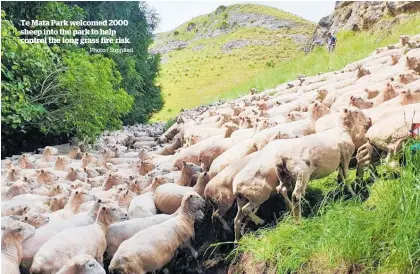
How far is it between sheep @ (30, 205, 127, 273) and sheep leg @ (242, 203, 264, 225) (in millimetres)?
1703

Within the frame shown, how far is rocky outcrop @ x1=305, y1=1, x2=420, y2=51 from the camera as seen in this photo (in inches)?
833

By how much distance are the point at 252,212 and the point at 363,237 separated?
178cm

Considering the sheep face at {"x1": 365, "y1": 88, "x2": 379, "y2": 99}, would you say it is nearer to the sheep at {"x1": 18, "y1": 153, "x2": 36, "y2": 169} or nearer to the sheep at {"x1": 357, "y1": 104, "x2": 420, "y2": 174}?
the sheep at {"x1": 357, "y1": 104, "x2": 420, "y2": 174}

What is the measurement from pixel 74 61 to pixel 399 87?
338 inches

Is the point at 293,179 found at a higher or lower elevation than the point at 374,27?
lower

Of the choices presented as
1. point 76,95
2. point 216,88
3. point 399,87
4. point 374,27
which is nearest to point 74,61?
point 76,95

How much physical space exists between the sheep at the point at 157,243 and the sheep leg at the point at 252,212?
3.13 feet

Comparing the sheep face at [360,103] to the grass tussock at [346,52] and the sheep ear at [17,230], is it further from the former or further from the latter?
the grass tussock at [346,52]

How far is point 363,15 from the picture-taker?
24719 mm

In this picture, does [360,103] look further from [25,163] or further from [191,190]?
[25,163]

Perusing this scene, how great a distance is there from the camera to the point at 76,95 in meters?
13.9

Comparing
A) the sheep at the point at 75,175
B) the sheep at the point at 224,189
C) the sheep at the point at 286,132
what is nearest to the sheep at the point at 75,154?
the sheep at the point at 75,175

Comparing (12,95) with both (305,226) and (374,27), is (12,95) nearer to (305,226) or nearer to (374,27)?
(305,226)

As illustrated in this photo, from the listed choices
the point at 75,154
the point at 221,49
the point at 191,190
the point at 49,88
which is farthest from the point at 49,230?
the point at 221,49
